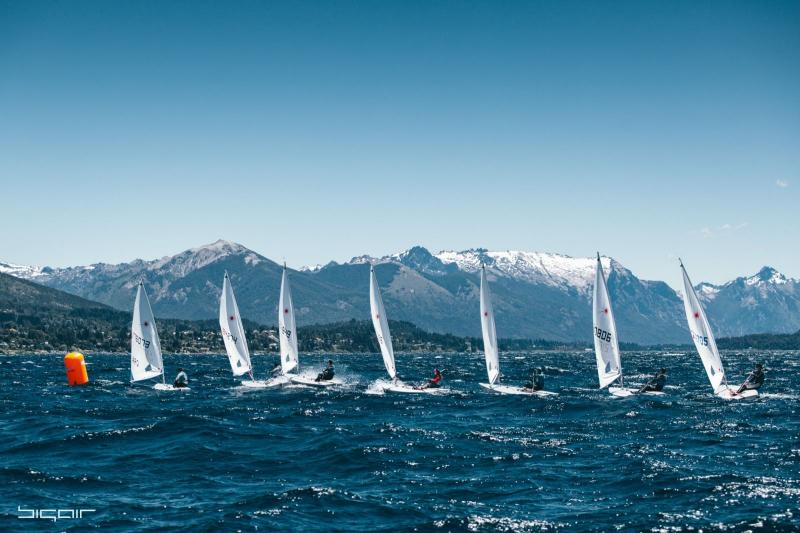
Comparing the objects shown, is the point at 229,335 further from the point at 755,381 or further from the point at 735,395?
the point at 755,381

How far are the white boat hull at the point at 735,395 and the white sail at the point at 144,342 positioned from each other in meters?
54.1

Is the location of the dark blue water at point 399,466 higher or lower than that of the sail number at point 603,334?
lower

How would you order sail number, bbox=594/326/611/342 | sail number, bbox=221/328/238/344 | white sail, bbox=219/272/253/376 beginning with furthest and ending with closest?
sail number, bbox=221/328/238/344
white sail, bbox=219/272/253/376
sail number, bbox=594/326/611/342

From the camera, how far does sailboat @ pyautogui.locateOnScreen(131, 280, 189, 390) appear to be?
77312mm

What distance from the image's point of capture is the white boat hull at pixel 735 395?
6925 cm

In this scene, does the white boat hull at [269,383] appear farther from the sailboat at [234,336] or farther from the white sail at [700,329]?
the white sail at [700,329]

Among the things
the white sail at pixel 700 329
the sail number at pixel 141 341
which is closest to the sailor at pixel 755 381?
the white sail at pixel 700 329

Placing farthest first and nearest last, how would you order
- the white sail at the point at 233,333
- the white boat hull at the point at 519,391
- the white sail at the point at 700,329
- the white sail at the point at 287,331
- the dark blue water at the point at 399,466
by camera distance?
the white sail at the point at 287,331 → the white sail at the point at 233,333 → the white boat hull at the point at 519,391 → the white sail at the point at 700,329 → the dark blue water at the point at 399,466

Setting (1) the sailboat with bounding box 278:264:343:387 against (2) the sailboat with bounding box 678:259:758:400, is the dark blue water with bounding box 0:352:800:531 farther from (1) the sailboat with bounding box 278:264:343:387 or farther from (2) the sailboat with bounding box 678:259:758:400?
(1) the sailboat with bounding box 278:264:343:387

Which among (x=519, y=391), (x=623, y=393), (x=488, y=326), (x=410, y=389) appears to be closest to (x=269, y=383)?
(x=410, y=389)

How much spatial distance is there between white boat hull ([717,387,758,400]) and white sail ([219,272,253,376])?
1922 inches

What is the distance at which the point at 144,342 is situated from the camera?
7950 cm

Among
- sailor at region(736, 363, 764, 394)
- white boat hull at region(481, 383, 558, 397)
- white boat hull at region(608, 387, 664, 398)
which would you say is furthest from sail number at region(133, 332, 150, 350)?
sailor at region(736, 363, 764, 394)

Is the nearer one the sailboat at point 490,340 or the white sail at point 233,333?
the sailboat at point 490,340
